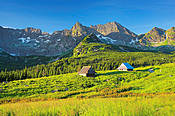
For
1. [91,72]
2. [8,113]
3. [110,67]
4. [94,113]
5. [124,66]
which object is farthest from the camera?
[110,67]

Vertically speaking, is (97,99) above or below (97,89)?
above

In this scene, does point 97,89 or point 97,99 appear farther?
point 97,89

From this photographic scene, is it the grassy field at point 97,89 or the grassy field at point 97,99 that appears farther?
the grassy field at point 97,89

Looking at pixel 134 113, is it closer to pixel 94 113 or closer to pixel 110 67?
pixel 94 113

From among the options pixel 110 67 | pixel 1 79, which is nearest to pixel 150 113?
pixel 1 79

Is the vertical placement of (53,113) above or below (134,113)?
below

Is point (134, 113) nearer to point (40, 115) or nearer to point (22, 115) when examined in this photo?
point (40, 115)

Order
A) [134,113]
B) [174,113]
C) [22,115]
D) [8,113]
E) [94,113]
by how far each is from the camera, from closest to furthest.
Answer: [174,113]
[134,113]
[94,113]
[22,115]
[8,113]

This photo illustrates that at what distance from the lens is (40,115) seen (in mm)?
5176

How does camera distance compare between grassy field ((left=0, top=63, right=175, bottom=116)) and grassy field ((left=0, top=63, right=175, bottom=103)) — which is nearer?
grassy field ((left=0, top=63, right=175, bottom=116))

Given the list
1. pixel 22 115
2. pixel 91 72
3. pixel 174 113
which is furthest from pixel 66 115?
pixel 91 72

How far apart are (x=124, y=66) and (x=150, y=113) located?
72175 millimetres

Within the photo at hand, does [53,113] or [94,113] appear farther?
A: [53,113]

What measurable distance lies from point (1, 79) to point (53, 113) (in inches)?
3422
